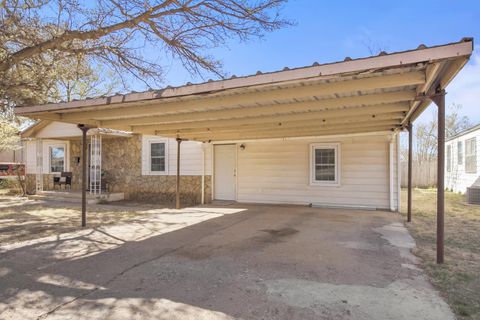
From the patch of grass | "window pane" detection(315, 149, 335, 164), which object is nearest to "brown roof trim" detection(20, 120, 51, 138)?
"window pane" detection(315, 149, 335, 164)

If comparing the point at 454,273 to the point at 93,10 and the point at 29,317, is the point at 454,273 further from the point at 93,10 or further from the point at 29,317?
the point at 93,10

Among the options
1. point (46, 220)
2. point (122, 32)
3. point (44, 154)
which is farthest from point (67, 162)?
point (122, 32)

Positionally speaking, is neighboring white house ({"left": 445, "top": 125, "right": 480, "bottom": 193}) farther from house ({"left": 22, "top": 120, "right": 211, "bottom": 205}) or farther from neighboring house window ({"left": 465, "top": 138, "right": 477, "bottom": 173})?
house ({"left": 22, "top": 120, "right": 211, "bottom": 205})

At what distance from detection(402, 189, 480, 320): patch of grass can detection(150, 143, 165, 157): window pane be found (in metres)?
8.84

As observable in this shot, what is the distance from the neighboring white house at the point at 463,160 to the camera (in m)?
13.1

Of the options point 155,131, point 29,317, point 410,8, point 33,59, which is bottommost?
point 29,317

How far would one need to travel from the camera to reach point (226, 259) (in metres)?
4.40

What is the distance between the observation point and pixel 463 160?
14.8 meters

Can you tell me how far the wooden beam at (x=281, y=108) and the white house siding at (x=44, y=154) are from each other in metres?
8.54

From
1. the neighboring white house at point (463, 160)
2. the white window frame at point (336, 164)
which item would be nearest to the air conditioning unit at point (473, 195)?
the neighboring white house at point (463, 160)

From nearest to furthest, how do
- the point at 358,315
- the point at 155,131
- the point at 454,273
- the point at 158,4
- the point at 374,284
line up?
the point at 358,315 → the point at 374,284 → the point at 454,273 → the point at 158,4 → the point at 155,131

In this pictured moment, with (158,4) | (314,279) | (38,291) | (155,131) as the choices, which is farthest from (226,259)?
(155,131)

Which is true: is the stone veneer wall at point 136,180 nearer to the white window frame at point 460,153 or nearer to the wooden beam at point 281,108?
the wooden beam at point 281,108

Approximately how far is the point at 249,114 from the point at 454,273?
12.8 feet
